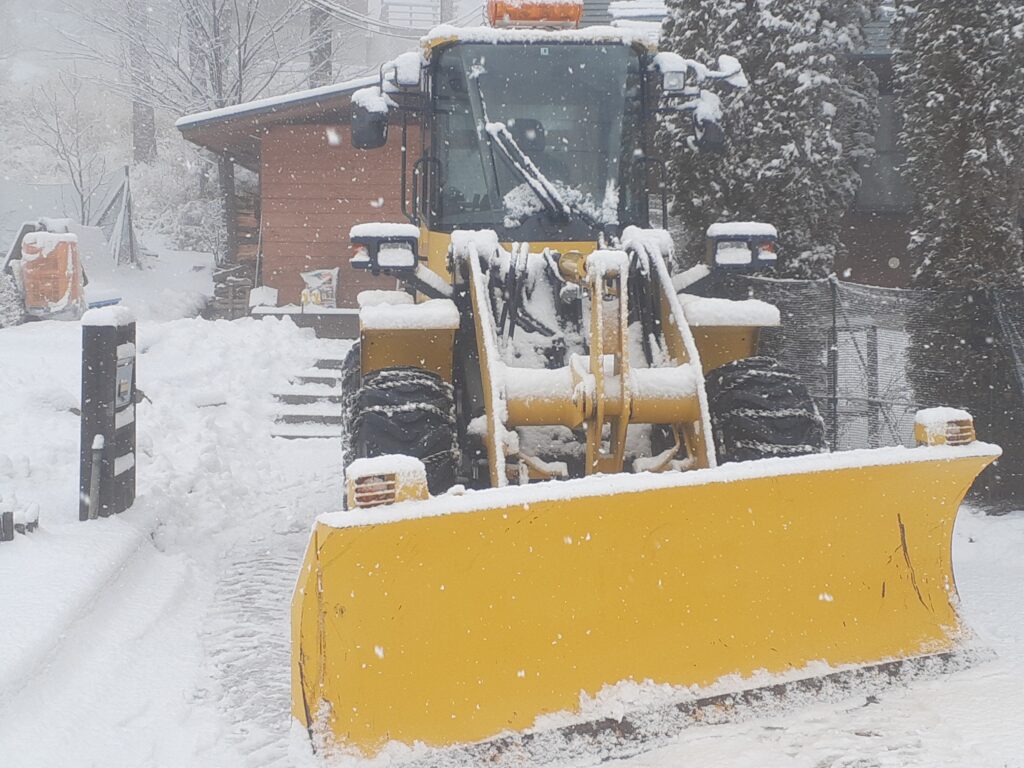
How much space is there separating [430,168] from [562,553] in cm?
311

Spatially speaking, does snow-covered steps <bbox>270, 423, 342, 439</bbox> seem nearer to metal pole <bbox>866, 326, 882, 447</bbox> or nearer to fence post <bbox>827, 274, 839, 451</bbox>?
fence post <bbox>827, 274, 839, 451</bbox>

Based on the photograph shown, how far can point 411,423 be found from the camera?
14.8ft

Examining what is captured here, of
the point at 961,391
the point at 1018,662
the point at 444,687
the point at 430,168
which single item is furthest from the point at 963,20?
the point at 444,687

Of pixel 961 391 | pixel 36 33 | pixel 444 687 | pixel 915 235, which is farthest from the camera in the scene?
pixel 36 33

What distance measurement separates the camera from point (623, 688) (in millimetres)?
3426

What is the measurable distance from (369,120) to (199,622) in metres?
2.93

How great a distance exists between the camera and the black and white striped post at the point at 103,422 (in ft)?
19.1

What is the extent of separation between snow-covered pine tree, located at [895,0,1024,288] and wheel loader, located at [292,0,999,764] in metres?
2.72

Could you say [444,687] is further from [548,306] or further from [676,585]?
[548,306]

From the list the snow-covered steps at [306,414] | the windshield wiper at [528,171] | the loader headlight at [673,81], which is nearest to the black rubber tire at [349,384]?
the windshield wiper at [528,171]

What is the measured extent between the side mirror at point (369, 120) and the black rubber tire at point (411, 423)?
177cm

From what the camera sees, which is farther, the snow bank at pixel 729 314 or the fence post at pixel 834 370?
the fence post at pixel 834 370

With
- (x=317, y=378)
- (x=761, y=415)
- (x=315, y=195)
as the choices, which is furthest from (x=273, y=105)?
(x=761, y=415)

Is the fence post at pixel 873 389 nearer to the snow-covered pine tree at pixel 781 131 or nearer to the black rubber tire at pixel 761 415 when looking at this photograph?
the snow-covered pine tree at pixel 781 131
